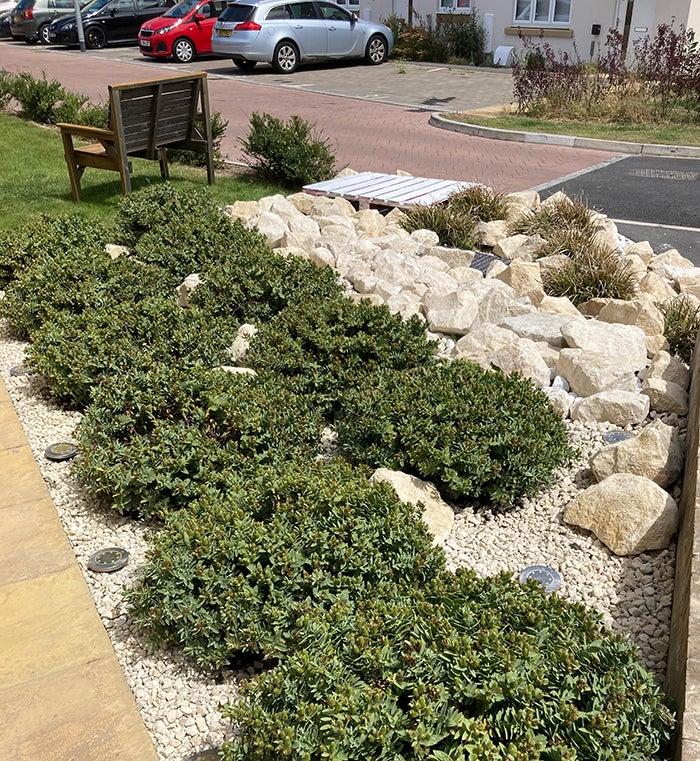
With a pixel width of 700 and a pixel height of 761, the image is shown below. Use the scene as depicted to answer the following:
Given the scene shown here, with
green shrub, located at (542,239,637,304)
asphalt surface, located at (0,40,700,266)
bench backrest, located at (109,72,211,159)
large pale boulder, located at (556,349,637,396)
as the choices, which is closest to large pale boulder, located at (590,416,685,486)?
large pale boulder, located at (556,349,637,396)

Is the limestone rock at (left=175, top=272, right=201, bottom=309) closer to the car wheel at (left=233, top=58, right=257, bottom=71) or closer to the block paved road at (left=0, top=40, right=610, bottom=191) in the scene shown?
the block paved road at (left=0, top=40, right=610, bottom=191)

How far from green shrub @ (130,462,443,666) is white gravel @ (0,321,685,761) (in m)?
0.12

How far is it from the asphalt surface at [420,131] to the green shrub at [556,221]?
1123 mm

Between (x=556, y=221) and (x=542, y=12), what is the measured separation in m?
19.0

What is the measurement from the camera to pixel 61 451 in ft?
14.2

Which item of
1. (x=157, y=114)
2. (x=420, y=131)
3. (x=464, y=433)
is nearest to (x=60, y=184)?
(x=157, y=114)

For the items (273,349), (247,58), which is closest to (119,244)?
(273,349)

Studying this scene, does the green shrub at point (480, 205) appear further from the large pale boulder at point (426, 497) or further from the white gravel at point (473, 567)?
the large pale boulder at point (426, 497)

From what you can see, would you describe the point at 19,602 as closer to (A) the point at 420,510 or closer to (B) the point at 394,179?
(A) the point at 420,510

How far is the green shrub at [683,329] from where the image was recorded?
203 inches

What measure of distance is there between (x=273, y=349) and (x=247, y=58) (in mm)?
18942

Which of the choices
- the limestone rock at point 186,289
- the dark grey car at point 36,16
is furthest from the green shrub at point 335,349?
the dark grey car at point 36,16

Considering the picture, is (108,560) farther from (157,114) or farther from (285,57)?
(285,57)

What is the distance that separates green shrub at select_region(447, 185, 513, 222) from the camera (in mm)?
7824
